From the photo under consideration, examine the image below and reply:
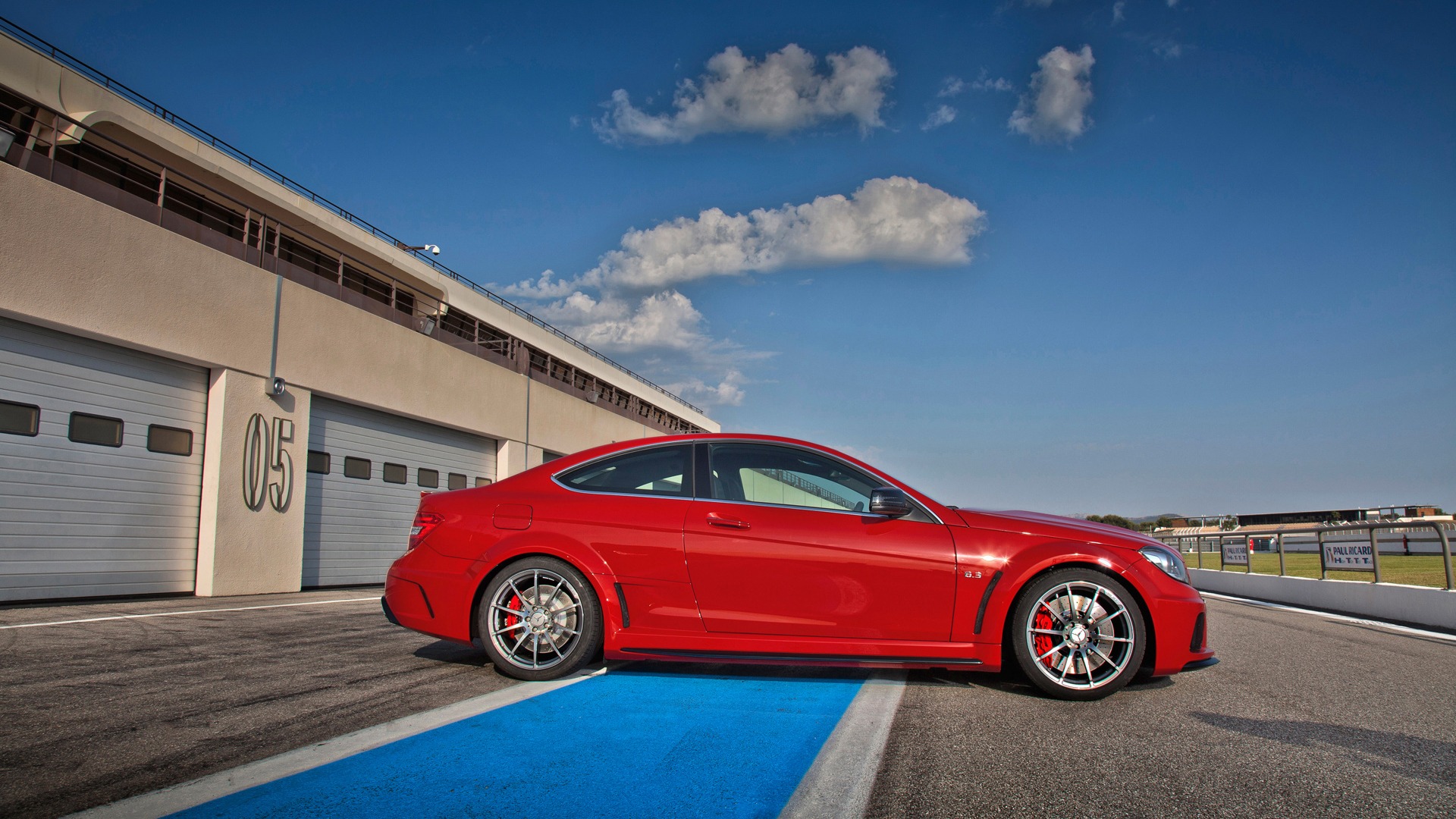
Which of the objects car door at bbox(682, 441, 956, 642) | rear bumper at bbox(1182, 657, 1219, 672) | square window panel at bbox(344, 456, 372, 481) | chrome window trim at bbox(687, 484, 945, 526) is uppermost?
square window panel at bbox(344, 456, 372, 481)

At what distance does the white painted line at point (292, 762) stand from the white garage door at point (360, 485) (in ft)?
35.5

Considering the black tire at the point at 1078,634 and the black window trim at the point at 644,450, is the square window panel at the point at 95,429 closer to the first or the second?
the black window trim at the point at 644,450

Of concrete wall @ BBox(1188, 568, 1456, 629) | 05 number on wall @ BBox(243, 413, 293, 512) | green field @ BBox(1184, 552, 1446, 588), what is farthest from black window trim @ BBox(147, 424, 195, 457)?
green field @ BBox(1184, 552, 1446, 588)

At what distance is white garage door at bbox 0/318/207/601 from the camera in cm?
890

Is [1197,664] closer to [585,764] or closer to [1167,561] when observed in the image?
[1167,561]

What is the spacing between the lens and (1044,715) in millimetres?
3701

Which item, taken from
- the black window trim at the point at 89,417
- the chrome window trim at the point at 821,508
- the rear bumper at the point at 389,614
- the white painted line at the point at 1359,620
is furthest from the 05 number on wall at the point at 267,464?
the white painted line at the point at 1359,620

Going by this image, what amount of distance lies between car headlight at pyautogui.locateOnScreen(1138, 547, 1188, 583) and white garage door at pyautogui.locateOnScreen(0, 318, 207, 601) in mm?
11180

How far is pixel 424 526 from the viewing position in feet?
15.2

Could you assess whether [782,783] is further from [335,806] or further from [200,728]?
[200,728]

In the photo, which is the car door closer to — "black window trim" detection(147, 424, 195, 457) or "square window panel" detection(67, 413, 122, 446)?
"square window panel" detection(67, 413, 122, 446)

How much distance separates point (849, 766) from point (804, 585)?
4.62 feet

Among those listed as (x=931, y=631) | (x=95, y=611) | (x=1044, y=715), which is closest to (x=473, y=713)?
Result: (x=931, y=631)

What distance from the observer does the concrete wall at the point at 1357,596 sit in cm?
892
